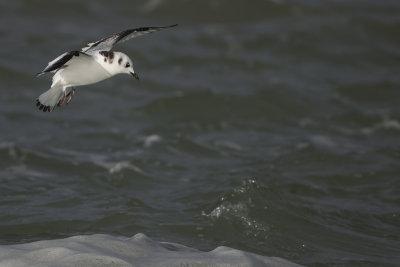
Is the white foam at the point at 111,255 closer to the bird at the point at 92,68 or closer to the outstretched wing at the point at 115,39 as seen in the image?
the bird at the point at 92,68

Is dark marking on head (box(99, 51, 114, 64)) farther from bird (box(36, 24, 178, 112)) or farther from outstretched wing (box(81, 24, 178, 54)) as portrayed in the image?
outstretched wing (box(81, 24, 178, 54))

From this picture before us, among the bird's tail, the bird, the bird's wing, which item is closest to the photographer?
the bird's wing

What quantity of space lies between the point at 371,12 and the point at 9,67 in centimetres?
969

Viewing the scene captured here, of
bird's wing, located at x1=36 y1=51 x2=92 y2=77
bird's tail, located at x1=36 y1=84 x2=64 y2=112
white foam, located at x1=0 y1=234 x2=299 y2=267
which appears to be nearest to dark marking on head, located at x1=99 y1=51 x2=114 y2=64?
bird's wing, located at x1=36 y1=51 x2=92 y2=77

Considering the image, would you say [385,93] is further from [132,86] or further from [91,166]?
[91,166]

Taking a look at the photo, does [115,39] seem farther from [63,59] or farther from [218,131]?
[218,131]

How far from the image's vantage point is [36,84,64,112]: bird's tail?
7277 mm

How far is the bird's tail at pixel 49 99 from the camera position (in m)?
7.28

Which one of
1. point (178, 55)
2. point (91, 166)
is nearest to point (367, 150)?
point (91, 166)

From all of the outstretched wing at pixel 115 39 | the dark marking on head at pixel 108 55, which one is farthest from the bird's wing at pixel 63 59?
the outstretched wing at pixel 115 39

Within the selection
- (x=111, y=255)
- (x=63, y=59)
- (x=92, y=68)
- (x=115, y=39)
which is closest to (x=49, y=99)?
(x=92, y=68)

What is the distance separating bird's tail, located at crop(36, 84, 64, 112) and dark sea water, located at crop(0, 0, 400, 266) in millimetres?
1267

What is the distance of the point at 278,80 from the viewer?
14.7 metres

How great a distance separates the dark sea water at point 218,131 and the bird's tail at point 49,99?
1.27m
